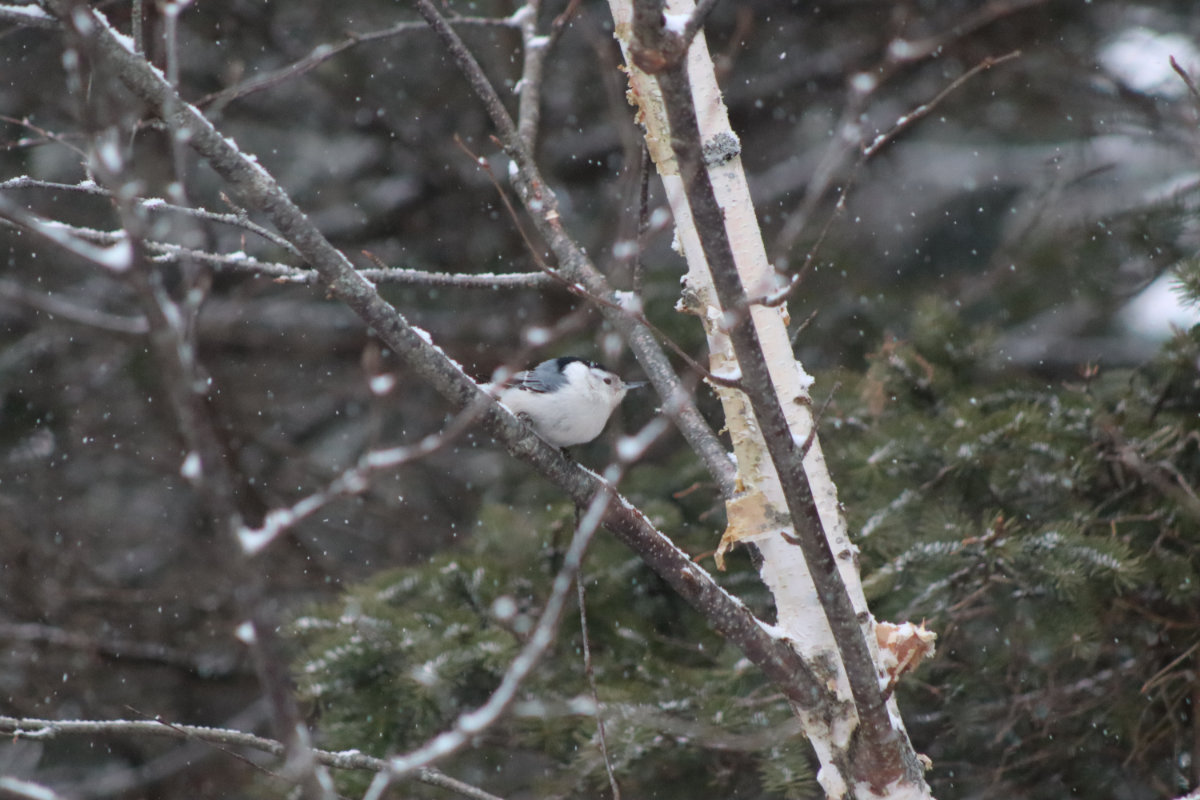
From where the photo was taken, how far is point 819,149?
195 inches

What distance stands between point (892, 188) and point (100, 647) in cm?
445

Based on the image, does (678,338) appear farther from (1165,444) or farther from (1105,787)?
(1105,787)

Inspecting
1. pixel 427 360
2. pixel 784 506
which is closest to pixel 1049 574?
pixel 784 506

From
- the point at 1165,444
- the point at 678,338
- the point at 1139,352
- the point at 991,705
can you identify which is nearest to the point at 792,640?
the point at 991,705

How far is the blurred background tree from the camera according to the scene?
8.79 feet

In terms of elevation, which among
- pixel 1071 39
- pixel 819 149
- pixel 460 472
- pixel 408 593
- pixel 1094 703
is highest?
pixel 819 149

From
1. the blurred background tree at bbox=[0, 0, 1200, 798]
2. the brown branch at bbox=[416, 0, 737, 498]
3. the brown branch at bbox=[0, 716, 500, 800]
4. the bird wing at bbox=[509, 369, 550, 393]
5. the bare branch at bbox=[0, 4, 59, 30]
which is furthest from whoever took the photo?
the bird wing at bbox=[509, 369, 550, 393]

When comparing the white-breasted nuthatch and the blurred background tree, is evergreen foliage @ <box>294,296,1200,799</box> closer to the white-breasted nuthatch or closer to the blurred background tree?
the blurred background tree

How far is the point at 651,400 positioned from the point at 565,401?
4.18ft

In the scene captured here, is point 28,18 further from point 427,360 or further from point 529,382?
point 529,382

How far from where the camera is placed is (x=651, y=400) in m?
3.93

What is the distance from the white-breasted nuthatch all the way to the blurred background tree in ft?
1.79

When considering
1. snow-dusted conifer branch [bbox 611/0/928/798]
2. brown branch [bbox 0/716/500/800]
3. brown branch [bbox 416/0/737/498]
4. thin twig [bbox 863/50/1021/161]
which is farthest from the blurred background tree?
brown branch [bbox 0/716/500/800]

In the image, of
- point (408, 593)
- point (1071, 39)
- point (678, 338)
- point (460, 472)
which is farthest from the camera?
point (460, 472)
